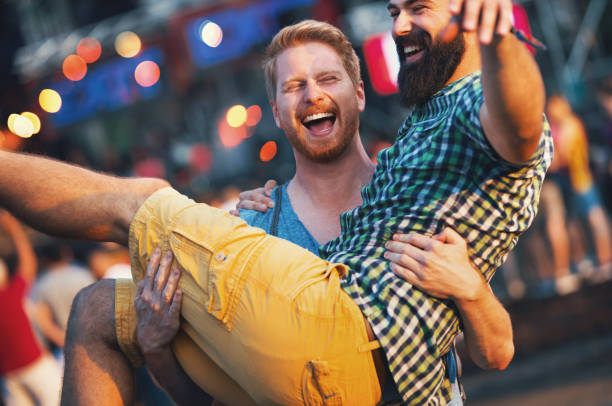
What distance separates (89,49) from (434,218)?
10.4 metres

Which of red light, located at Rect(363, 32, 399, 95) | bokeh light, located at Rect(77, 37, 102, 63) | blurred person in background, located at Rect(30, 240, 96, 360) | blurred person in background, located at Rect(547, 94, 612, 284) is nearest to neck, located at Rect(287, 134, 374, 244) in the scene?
blurred person in background, located at Rect(30, 240, 96, 360)

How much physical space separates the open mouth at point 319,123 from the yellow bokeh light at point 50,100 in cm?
1023

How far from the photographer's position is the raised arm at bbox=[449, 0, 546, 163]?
1525 millimetres

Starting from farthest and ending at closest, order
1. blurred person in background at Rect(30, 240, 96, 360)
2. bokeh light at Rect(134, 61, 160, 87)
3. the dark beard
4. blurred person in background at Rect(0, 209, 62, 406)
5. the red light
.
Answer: bokeh light at Rect(134, 61, 160, 87) → the red light → blurred person in background at Rect(30, 240, 96, 360) → blurred person in background at Rect(0, 209, 62, 406) → the dark beard

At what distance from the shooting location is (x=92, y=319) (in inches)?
85.5

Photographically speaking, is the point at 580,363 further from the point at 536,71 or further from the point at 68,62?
the point at 68,62

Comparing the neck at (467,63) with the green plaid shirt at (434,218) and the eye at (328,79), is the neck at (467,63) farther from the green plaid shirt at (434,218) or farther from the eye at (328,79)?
the eye at (328,79)

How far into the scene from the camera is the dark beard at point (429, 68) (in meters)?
2.34

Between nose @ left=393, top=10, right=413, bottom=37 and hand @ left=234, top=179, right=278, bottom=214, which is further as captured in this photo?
hand @ left=234, top=179, right=278, bottom=214

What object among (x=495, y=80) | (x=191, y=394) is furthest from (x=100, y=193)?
(x=495, y=80)

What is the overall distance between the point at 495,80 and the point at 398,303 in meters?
0.79

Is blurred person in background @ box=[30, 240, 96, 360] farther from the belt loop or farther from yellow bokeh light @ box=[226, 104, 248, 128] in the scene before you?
yellow bokeh light @ box=[226, 104, 248, 128]

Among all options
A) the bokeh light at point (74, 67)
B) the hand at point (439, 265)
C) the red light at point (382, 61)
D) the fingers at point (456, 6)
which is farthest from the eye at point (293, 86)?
the bokeh light at point (74, 67)

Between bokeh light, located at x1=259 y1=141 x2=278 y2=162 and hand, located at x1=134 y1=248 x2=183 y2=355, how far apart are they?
7.79m
